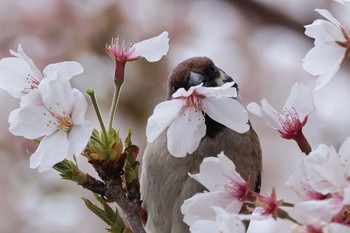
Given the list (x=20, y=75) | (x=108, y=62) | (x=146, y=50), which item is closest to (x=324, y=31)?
(x=146, y=50)

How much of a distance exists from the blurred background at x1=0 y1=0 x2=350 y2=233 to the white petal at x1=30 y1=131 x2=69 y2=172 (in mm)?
2371

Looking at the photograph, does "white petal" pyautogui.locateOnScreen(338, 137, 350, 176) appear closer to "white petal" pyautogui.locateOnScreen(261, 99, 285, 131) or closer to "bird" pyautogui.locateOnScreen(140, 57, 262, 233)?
"white petal" pyautogui.locateOnScreen(261, 99, 285, 131)

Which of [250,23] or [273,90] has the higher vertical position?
[250,23]

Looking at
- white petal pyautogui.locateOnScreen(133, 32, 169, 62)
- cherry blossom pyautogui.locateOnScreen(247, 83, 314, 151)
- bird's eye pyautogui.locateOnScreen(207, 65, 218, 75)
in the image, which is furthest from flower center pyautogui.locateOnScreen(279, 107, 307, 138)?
bird's eye pyautogui.locateOnScreen(207, 65, 218, 75)

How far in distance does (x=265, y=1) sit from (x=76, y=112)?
2131 millimetres

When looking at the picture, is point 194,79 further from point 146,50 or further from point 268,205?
point 268,205

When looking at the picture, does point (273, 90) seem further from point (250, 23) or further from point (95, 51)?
point (95, 51)

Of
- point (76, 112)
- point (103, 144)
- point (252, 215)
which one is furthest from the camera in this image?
point (103, 144)

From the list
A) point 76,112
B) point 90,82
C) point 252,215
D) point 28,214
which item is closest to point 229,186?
point 252,215

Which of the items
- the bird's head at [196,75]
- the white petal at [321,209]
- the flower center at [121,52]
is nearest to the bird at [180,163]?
the bird's head at [196,75]

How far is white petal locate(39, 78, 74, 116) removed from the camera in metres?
1.53

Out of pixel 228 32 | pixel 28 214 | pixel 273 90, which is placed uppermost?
pixel 228 32

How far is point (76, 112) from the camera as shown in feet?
5.12

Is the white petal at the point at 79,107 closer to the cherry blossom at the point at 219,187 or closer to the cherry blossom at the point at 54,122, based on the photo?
the cherry blossom at the point at 54,122
